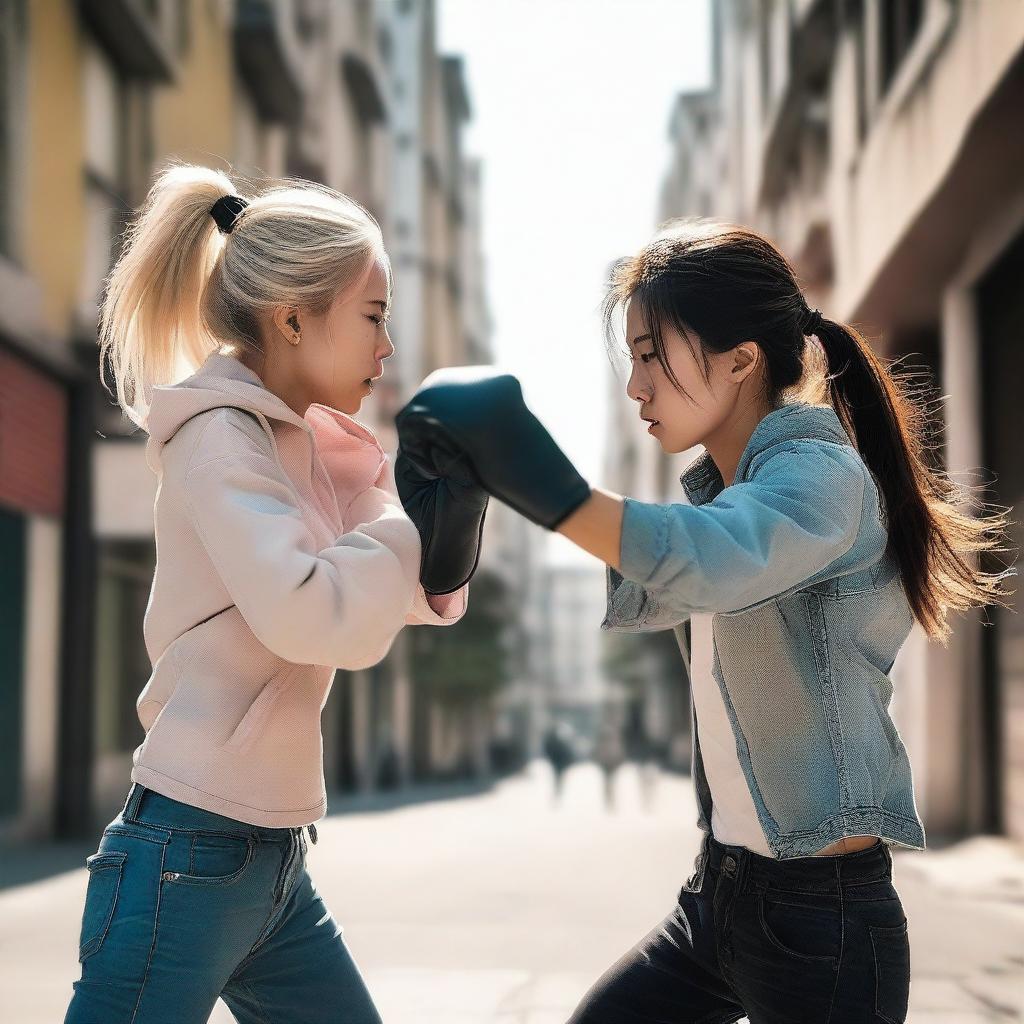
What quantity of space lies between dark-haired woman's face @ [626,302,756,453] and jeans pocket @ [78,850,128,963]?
3.33 feet

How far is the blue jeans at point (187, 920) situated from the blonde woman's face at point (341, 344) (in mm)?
693

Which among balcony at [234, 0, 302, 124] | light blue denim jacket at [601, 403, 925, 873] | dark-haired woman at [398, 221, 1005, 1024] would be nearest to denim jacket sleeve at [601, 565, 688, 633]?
dark-haired woman at [398, 221, 1005, 1024]

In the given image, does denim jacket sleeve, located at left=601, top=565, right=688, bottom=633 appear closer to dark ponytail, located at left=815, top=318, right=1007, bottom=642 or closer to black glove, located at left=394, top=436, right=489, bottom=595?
black glove, located at left=394, top=436, right=489, bottom=595

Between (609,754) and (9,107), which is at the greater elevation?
(9,107)

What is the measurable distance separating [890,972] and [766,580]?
23.8 inches

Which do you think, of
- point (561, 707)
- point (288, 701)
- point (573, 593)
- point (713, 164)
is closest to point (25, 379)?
point (288, 701)

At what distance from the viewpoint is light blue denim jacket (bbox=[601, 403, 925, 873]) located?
185 centimetres

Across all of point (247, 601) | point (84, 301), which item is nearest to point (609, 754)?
point (84, 301)

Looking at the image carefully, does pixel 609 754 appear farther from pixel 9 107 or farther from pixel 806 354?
pixel 806 354

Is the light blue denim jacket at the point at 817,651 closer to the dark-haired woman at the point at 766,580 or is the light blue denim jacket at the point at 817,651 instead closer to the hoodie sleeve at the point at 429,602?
the dark-haired woman at the point at 766,580

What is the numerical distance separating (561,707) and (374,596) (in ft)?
432

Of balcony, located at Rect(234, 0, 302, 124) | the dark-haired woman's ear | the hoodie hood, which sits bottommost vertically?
the hoodie hood

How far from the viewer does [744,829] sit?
2088 mm

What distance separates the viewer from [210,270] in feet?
7.79
